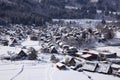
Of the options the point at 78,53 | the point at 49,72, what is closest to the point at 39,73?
the point at 49,72

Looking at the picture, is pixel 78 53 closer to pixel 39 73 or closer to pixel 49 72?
pixel 49 72

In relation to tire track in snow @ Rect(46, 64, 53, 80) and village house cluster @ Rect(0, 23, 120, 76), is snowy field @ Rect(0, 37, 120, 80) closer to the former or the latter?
tire track in snow @ Rect(46, 64, 53, 80)

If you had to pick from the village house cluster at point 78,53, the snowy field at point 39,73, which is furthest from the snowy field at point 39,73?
the village house cluster at point 78,53

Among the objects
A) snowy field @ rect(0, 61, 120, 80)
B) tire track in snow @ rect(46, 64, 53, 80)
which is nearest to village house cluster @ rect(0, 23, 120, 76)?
tire track in snow @ rect(46, 64, 53, 80)

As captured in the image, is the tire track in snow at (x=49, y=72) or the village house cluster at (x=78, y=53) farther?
the village house cluster at (x=78, y=53)

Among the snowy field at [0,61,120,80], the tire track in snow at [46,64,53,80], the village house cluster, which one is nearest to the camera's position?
the tire track in snow at [46,64,53,80]

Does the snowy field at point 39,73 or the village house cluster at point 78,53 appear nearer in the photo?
the snowy field at point 39,73

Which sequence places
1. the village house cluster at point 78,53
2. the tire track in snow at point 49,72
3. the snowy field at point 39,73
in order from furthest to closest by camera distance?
the village house cluster at point 78,53 < the snowy field at point 39,73 < the tire track in snow at point 49,72

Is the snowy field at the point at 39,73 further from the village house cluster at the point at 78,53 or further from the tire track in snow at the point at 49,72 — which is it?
the village house cluster at the point at 78,53

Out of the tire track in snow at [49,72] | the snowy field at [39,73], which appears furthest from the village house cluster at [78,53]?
the snowy field at [39,73]

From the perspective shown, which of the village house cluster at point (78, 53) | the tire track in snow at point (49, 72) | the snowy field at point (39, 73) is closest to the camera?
the tire track in snow at point (49, 72)

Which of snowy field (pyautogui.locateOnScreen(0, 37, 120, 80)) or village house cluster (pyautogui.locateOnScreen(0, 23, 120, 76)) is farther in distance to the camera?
village house cluster (pyautogui.locateOnScreen(0, 23, 120, 76))
